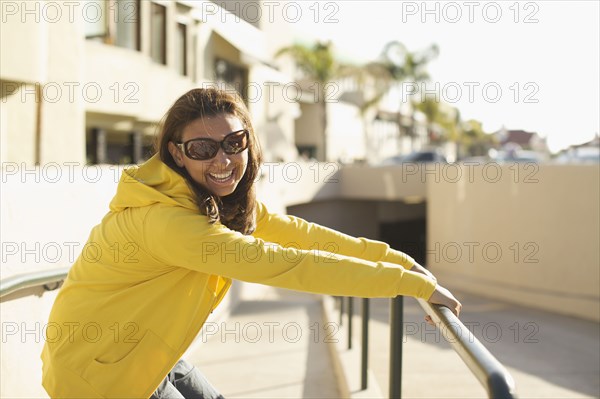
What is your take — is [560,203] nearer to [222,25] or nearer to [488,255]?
[488,255]

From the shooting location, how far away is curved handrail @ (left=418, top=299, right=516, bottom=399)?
1.71 m

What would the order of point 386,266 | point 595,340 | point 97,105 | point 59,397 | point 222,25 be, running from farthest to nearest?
point 222,25 < point 97,105 < point 595,340 < point 386,266 < point 59,397

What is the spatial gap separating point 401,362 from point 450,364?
0.78 m

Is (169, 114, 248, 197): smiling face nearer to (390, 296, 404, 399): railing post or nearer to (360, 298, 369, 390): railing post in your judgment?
(390, 296, 404, 399): railing post

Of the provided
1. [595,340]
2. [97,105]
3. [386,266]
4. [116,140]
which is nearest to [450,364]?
[595,340]

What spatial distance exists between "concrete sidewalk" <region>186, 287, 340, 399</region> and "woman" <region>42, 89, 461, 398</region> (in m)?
2.94

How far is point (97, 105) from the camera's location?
14.4 m

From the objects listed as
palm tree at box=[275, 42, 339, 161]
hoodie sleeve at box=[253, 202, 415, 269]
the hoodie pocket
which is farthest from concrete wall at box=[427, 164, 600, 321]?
palm tree at box=[275, 42, 339, 161]

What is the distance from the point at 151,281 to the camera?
2084mm

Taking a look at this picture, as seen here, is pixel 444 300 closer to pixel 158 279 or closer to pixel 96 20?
pixel 158 279

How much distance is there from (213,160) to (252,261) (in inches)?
17.7

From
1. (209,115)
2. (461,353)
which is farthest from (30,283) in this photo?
(461,353)

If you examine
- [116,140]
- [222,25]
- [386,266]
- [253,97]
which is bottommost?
[386,266]

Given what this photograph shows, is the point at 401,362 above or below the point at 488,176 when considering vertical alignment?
below
